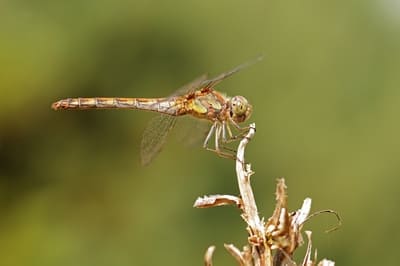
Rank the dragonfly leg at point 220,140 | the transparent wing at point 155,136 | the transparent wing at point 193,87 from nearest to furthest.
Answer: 1. the dragonfly leg at point 220,140
2. the transparent wing at point 155,136
3. the transparent wing at point 193,87

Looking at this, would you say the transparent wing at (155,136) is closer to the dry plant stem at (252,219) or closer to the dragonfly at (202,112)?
the dragonfly at (202,112)

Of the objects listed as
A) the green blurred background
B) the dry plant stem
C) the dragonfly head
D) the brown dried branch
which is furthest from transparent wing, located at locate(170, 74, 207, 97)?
the green blurred background

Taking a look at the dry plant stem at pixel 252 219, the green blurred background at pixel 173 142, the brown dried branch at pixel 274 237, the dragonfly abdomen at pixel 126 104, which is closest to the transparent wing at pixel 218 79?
the dragonfly abdomen at pixel 126 104

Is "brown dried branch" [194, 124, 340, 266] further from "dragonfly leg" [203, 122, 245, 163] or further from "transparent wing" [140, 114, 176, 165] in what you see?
"transparent wing" [140, 114, 176, 165]

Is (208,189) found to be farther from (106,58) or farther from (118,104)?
(118,104)

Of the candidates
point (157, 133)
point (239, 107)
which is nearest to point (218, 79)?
point (239, 107)
